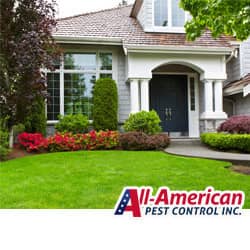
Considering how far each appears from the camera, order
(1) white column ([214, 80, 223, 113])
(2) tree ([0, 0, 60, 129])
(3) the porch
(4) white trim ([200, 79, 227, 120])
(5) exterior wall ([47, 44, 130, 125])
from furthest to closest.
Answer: (3) the porch, (5) exterior wall ([47, 44, 130, 125]), (1) white column ([214, 80, 223, 113]), (4) white trim ([200, 79, 227, 120]), (2) tree ([0, 0, 60, 129])

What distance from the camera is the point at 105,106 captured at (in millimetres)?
9828

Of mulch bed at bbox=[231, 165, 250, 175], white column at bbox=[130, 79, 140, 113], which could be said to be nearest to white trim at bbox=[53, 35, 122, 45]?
white column at bbox=[130, 79, 140, 113]

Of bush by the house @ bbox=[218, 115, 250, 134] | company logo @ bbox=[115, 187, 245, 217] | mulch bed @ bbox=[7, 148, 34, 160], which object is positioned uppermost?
bush by the house @ bbox=[218, 115, 250, 134]

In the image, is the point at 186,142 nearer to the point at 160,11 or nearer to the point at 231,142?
the point at 231,142

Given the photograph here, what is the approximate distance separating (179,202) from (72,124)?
628 cm

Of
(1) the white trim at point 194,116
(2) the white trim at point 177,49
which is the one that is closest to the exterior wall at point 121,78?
(2) the white trim at point 177,49

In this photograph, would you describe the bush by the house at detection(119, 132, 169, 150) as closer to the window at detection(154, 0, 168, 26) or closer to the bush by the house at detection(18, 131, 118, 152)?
the bush by the house at detection(18, 131, 118, 152)

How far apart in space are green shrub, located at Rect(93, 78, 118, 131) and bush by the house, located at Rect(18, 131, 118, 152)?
106 cm

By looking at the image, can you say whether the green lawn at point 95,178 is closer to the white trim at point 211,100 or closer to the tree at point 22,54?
the tree at point 22,54

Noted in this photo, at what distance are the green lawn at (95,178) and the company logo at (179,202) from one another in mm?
194

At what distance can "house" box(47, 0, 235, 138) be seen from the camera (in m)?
10.1

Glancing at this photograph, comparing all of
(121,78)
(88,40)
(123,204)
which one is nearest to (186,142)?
(121,78)

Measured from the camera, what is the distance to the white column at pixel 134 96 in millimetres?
10008

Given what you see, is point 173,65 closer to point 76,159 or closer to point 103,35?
point 103,35
